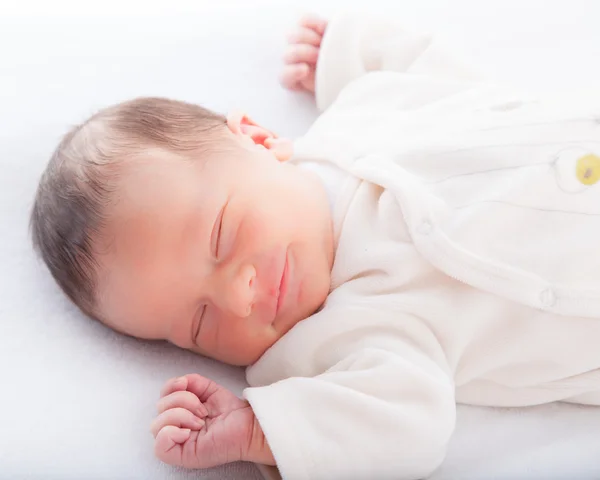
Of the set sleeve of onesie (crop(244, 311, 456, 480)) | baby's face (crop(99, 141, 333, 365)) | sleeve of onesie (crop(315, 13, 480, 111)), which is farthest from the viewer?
sleeve of onesie (crop(315, 13, 480, 111))

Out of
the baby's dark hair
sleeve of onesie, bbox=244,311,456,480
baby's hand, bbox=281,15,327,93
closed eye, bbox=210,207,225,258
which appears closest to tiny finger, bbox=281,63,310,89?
baby's hand, bbox=281,15,327,93

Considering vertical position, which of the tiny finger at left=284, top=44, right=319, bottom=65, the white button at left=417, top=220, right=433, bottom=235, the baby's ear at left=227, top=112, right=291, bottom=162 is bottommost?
the white button at left=417, top=220, right=433, bottom=235

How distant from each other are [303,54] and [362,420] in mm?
835

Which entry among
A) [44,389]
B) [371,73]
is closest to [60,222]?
[44,389]

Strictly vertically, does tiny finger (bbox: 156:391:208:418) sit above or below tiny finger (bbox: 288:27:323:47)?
below

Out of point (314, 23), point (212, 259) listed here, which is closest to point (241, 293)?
point (212, 259)

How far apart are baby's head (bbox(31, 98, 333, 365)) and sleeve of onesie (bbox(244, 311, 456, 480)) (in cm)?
14

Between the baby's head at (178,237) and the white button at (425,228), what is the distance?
15 centimetres

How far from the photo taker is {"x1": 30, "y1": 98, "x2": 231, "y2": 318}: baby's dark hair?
3.42 feet

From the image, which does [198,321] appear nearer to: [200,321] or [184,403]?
[200,321]

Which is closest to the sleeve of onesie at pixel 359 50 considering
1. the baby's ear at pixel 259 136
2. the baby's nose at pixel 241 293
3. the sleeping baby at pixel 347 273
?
the baby's ear at pixel 259 136

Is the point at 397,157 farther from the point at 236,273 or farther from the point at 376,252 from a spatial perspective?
the point at 236,273

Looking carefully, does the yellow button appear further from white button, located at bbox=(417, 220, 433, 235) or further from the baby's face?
the baby's face

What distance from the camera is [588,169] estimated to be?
1062 mm
